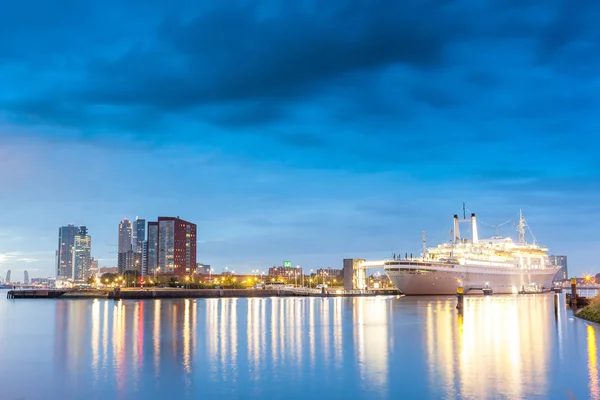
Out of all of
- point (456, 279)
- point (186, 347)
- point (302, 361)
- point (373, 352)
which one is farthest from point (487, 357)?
point (456, 279)

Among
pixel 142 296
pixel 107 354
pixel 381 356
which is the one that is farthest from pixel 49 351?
pixel 142 296

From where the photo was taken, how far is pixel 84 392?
26906 millimetres

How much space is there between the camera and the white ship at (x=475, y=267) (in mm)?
148250

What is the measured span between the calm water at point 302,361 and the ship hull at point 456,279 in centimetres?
8746

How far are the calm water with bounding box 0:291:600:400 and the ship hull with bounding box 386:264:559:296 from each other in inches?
3443

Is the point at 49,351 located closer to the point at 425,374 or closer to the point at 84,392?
the point at 84,392

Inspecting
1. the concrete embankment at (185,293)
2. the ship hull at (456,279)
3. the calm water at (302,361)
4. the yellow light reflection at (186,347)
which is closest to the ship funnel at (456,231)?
the ship hull at (456,279)

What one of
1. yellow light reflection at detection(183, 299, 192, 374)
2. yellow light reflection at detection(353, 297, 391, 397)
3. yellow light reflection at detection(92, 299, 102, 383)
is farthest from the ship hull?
yellow light reflection at detection(92, 299, 102, 383)

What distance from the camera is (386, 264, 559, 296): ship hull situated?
483 ft

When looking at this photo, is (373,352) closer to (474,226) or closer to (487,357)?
(487,357)

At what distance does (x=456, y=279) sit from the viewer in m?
154

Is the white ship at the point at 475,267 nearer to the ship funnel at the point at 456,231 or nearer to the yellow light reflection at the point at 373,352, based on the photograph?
the ship funnel at the point at 456,231

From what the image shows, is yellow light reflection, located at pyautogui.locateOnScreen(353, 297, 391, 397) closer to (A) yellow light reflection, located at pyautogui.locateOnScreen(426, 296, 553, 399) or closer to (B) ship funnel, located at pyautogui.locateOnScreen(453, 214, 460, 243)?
(A) yellow light reflection, located at pyautogui.locateOnScreen(426, 296, 553, 399)

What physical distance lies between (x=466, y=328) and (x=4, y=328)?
4792 cm
